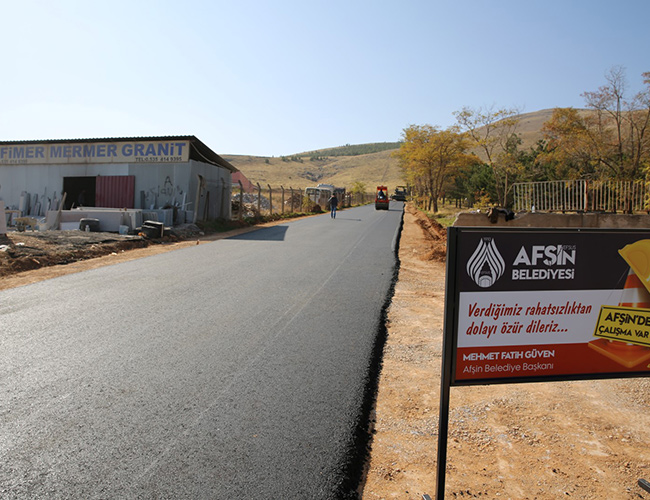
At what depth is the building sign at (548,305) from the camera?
2.69 m

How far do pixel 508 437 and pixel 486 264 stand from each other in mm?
1714

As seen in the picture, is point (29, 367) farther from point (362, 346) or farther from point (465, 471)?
point (465, 471)

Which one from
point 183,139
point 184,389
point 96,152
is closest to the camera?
point 184,389

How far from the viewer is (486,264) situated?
2.70 m

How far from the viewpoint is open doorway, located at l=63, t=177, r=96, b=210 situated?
24.5m

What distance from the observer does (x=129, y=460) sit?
2.95 meters

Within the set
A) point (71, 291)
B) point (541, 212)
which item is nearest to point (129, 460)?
point (71, 291)

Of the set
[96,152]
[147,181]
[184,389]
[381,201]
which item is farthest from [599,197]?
[381,201]

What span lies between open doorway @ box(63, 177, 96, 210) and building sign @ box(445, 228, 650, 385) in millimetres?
25614

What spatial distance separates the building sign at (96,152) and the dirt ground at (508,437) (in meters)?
19.5

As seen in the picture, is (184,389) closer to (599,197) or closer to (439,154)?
(599,197)

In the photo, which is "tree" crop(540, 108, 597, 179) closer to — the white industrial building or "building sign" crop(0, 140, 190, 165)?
the white industrial building

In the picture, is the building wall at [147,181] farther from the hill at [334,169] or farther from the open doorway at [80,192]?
the hill at [334,169]

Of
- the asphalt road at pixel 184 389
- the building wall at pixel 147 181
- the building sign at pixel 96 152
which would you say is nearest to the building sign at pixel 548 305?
the asphalt road at pixel 184 389
